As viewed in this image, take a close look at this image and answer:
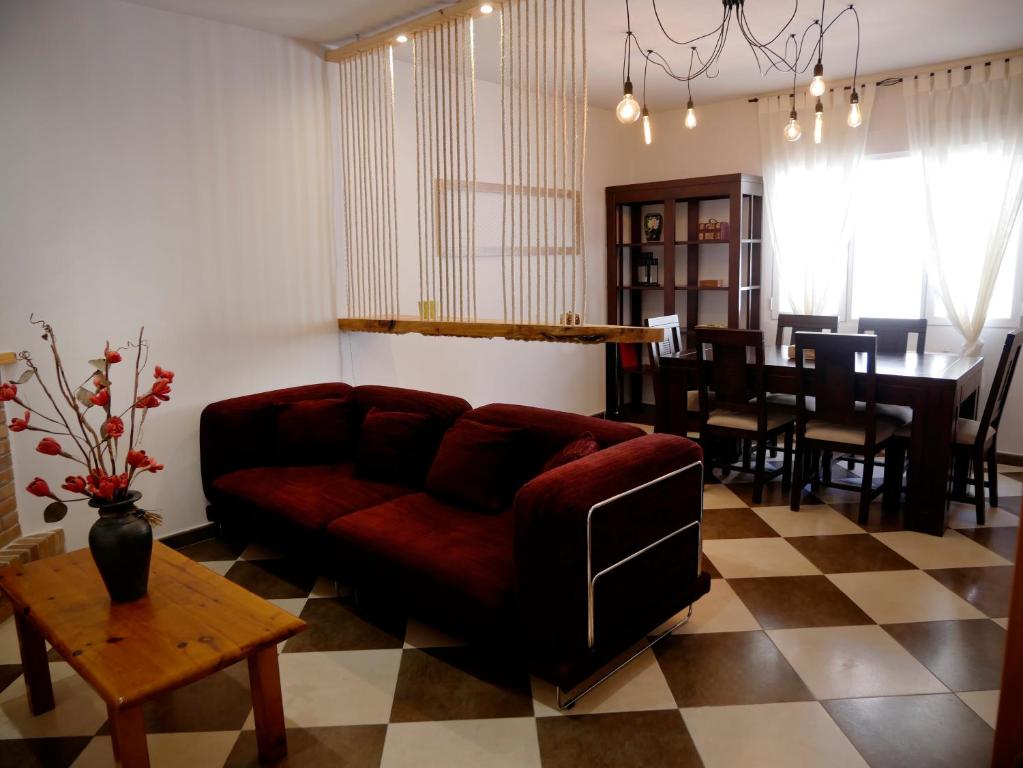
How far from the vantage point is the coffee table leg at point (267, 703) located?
2.03 m

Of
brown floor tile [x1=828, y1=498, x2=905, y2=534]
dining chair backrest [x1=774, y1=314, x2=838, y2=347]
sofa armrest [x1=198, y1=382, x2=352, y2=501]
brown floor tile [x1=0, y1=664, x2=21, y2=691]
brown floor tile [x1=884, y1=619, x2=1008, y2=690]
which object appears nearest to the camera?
brown floor tile [x1=884, y1=619, x2=1008, y2=690]

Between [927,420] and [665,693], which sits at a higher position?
[927,420]

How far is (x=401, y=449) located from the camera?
331 cm

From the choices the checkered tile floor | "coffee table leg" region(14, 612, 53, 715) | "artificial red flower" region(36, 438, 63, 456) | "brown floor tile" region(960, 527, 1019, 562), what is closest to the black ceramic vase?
"artificial red flower" region(36, 438, 63, 456)

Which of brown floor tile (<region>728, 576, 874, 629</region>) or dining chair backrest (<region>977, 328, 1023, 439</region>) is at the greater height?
dining chair backrest (<region>977, 328, 1023, 439</region>)

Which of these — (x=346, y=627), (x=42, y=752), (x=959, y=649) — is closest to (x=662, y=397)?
(x=959, y=649)

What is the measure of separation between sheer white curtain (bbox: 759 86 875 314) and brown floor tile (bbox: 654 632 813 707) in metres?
3.44

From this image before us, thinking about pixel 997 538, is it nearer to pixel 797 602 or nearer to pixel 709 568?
pixel 797 602

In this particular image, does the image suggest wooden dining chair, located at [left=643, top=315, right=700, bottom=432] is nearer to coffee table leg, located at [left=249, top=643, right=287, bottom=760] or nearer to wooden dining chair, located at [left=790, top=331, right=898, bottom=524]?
wooden dining chair, located at [left=790, top=331, right=898, bottom=524]

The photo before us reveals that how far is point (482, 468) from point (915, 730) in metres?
1.68

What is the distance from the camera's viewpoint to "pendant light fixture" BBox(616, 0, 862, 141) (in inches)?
137

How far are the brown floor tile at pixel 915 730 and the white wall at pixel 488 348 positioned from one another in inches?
123

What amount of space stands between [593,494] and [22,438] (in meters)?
2.54

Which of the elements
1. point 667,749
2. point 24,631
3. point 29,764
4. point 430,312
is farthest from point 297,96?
point 667,749
